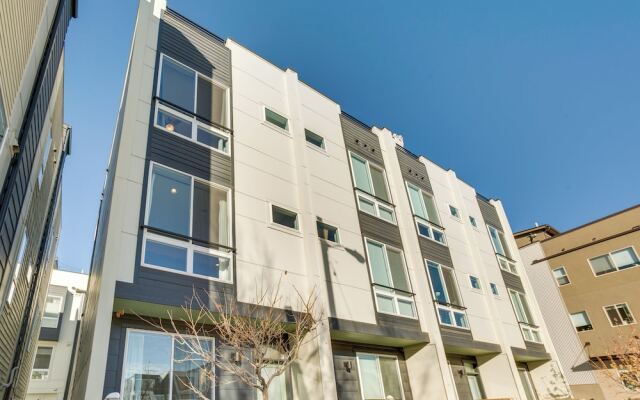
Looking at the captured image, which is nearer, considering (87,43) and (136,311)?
(136,311)

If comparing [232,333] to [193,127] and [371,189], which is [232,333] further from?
[371,189]

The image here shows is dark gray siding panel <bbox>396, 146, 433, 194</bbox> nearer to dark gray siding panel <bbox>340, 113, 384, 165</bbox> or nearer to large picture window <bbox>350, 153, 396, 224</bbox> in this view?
dark gray siding panel <bbox>340, 113, 384, 165</bbox>

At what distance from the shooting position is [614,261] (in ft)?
70.4

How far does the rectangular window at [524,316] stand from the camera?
16.7 metres

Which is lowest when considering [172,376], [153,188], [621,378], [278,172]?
[621,378]

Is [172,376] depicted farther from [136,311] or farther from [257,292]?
[257,292]

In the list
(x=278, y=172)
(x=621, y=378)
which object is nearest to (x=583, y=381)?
(x=621, y=378)

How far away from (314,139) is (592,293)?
20.5 metres

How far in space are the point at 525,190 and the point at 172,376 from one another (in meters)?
64.4

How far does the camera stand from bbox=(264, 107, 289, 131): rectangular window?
39.2ft

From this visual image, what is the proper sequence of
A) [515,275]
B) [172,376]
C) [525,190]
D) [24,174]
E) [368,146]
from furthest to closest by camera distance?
[525,190] → [515,275] → [368,146] → [24,174] → [172,376]

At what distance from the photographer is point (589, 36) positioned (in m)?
20.3

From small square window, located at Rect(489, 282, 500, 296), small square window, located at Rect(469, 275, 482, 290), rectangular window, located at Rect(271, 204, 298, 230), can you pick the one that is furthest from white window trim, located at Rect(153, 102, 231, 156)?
small square window, located at Rect(489, 282, 500, 296)

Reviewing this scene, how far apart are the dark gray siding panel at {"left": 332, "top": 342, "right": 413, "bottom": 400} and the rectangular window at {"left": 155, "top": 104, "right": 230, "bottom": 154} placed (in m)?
6.34
